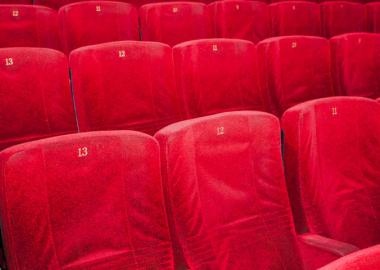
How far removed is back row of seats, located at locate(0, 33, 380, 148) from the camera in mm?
730

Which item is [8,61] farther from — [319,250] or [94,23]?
[319,250]

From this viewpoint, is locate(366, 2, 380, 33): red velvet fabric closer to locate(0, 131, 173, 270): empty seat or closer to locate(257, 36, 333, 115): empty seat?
locate(257, 36, 333, 115): empty seat

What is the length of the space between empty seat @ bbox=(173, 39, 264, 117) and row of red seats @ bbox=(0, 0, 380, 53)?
10.5 inches

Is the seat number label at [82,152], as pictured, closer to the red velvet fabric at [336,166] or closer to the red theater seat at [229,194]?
the red theater seat at [229,194]

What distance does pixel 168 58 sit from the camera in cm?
84

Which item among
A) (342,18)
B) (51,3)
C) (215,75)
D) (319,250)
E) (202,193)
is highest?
(51,3)

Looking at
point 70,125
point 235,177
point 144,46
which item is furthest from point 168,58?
point 235,177

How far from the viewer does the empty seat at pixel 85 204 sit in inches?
16.7

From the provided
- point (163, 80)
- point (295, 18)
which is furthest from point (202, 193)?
point (295, 18)

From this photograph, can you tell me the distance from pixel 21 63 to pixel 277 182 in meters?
0.49

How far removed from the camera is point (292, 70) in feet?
3.25

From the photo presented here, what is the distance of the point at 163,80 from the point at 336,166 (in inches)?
15.1

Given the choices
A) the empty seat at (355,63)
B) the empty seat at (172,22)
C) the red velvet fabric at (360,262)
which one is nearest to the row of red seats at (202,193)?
the red velvet fabric at (360,262)

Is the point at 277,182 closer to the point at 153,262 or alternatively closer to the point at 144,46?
the point at 153,262
